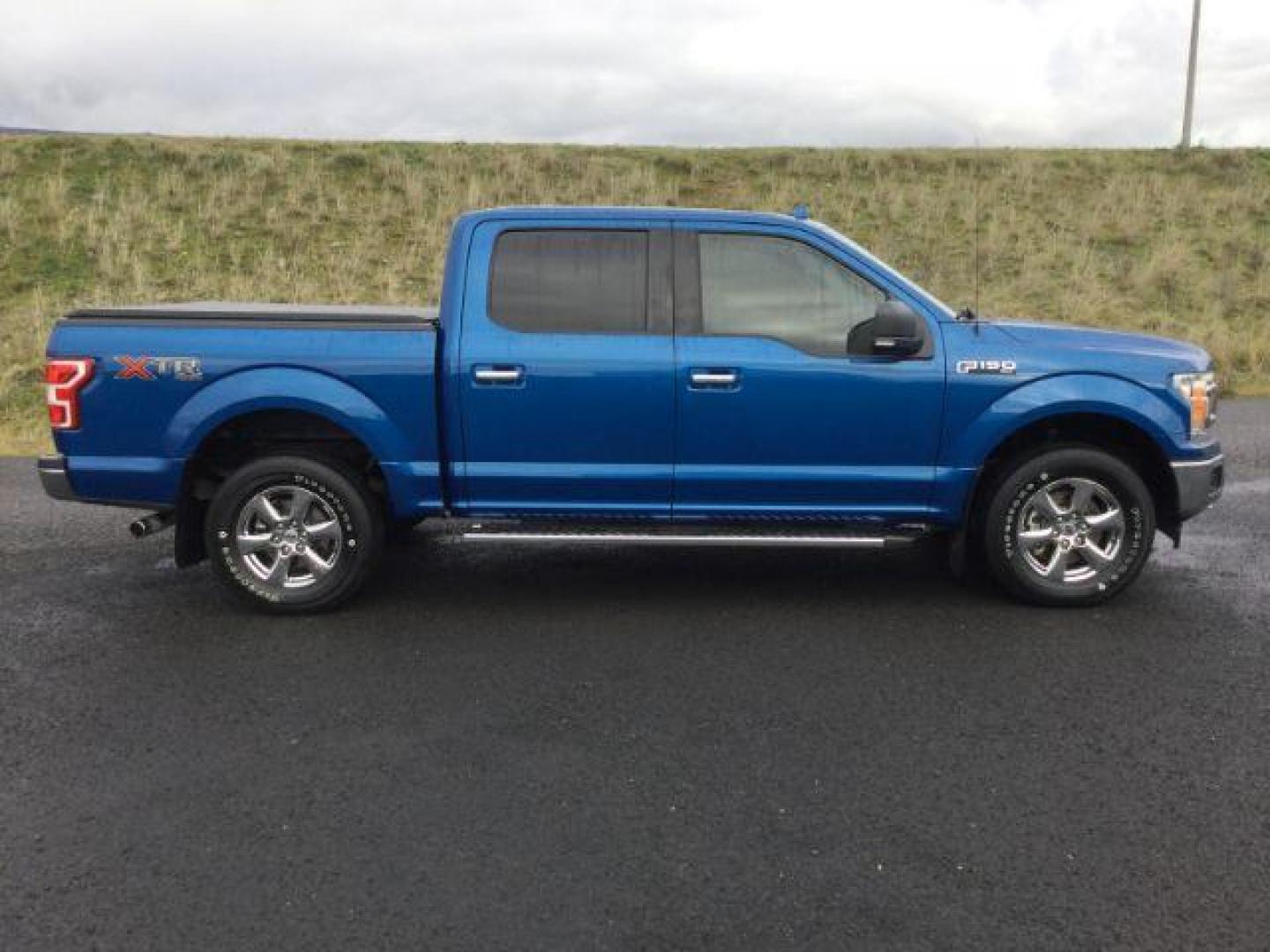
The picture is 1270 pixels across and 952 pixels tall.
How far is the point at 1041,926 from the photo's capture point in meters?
2.94

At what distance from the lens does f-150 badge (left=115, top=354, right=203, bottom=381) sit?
17.6 feet

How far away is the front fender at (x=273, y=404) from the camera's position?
543cm

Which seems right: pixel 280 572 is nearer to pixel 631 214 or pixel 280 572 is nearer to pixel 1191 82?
pixel 631 214

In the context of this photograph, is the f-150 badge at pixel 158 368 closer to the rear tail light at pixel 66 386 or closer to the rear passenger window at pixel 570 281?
the rear tail light at pixel 66 386

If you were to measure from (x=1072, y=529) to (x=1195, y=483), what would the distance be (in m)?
0.63

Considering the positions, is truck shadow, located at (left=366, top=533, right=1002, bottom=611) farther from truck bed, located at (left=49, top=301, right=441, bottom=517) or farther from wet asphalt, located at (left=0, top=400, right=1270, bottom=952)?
truck bed, located at (left=49, top=301, right=441, bottom=517)

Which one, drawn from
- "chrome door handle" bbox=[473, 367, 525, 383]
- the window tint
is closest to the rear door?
"chrome door handle" bbox=[473, 367, 525, 383]

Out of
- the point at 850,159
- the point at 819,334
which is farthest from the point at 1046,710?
the point at 850,159

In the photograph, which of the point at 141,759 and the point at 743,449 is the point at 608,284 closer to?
the point at 743,449

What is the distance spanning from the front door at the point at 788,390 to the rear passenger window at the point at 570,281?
8.9 inches

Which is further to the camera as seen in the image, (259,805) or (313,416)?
(313,416)

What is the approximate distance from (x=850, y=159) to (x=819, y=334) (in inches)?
1063

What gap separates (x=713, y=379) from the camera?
545cm

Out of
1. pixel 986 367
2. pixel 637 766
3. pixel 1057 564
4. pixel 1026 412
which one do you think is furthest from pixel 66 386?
pixel 1057 564
